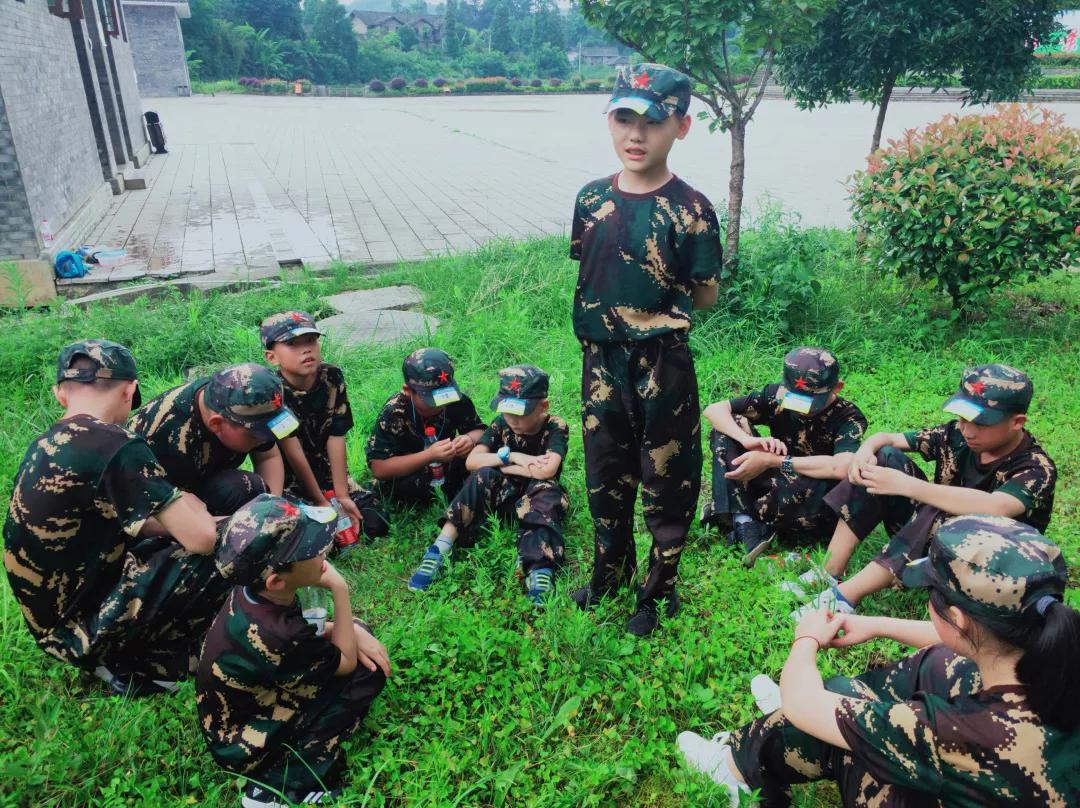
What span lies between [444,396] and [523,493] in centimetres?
60

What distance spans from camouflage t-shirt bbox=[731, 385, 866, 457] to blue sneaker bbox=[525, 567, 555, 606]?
1.22 metres

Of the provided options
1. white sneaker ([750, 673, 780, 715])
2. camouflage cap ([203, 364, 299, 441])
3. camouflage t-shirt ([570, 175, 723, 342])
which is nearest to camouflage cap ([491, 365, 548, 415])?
camouflage t-shirt ([570, 175, 723, 342])

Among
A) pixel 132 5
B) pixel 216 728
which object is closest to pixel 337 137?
pixel 216 728

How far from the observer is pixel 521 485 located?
11.6 feet

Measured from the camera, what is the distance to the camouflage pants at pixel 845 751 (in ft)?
5.88

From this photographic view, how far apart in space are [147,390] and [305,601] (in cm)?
291

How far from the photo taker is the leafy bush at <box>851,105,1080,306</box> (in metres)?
5.04

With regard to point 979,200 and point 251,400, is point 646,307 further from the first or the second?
point 979,200

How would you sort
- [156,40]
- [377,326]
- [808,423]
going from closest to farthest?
[808,423] → [377,326] → [156,40]

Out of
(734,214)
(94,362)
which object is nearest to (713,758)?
(94,362)

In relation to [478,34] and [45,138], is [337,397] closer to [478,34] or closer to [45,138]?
[45,138]

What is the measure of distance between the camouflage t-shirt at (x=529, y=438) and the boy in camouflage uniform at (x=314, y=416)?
693mm

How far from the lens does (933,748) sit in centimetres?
153

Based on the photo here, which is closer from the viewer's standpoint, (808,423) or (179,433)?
(179,433)
